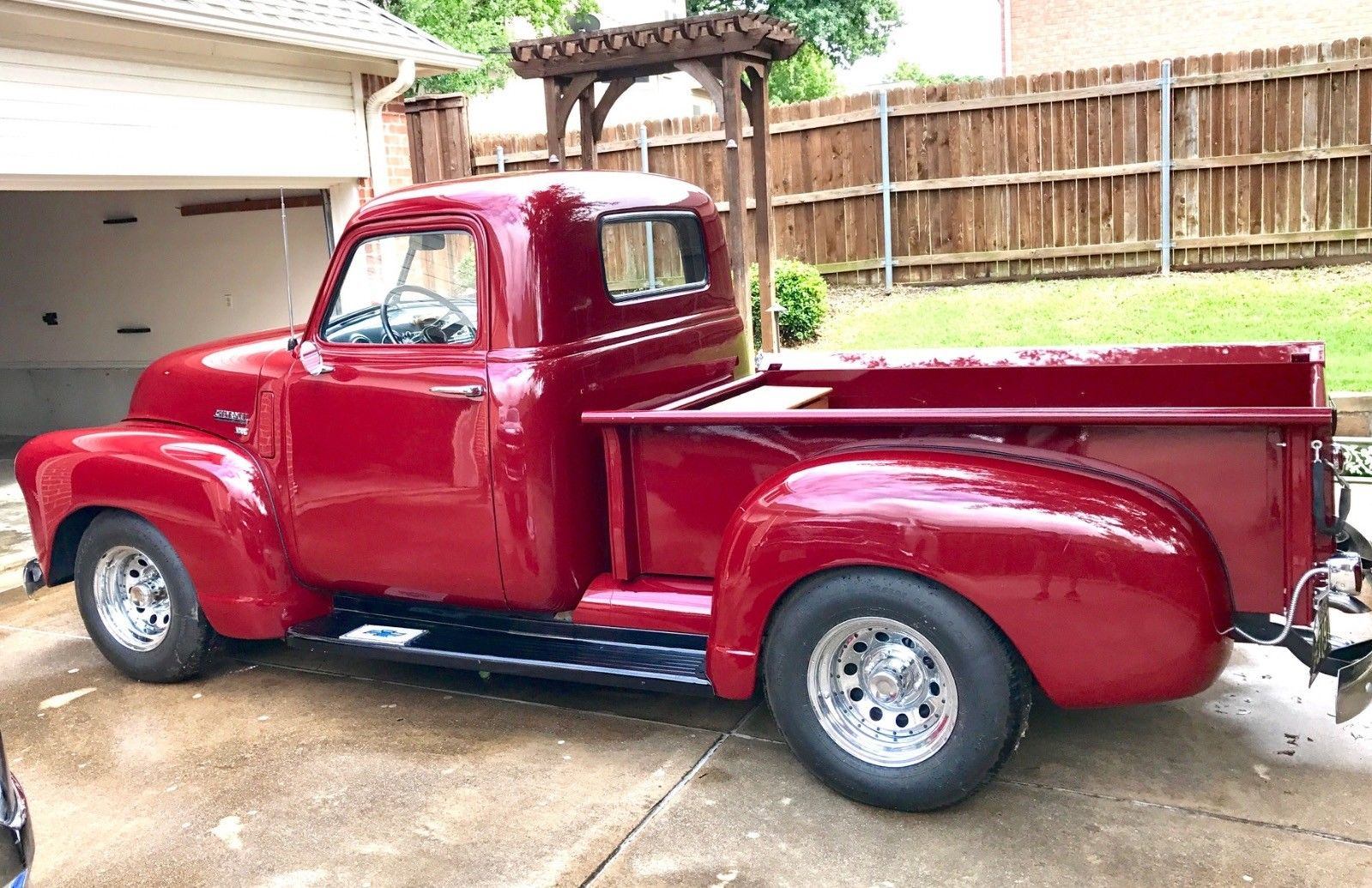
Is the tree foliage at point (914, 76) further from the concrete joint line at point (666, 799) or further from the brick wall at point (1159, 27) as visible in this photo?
the concrete joint line at point (666, 799)

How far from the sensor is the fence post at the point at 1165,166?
1243 cm

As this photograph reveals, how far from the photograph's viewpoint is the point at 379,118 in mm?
9219

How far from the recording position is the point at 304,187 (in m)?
8.98

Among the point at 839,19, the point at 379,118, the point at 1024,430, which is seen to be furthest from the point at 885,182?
the point at 839,19

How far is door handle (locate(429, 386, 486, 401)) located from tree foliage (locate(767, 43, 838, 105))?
103 feet

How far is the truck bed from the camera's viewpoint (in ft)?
10.6

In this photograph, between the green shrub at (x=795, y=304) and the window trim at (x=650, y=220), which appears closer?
the window trim at (x=650, y=220)

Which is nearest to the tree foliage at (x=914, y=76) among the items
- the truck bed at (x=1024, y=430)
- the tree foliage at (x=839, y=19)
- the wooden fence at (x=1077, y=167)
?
the tree foliage at (x=839, y=19)

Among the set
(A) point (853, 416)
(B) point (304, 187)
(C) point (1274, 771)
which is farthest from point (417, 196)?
(B) point (304, 187)

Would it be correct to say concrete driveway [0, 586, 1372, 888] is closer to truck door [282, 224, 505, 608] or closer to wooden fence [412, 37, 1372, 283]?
truck door [282, 224, 505, 608]

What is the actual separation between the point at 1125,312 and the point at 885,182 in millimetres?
3260

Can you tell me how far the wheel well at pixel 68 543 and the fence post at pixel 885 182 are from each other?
1004 centimetres

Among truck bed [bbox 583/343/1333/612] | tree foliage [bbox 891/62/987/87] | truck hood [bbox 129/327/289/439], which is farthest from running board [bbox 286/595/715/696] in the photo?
tree foliage [bbox 891/62/987/87]

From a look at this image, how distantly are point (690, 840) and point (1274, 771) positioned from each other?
1.84 m
